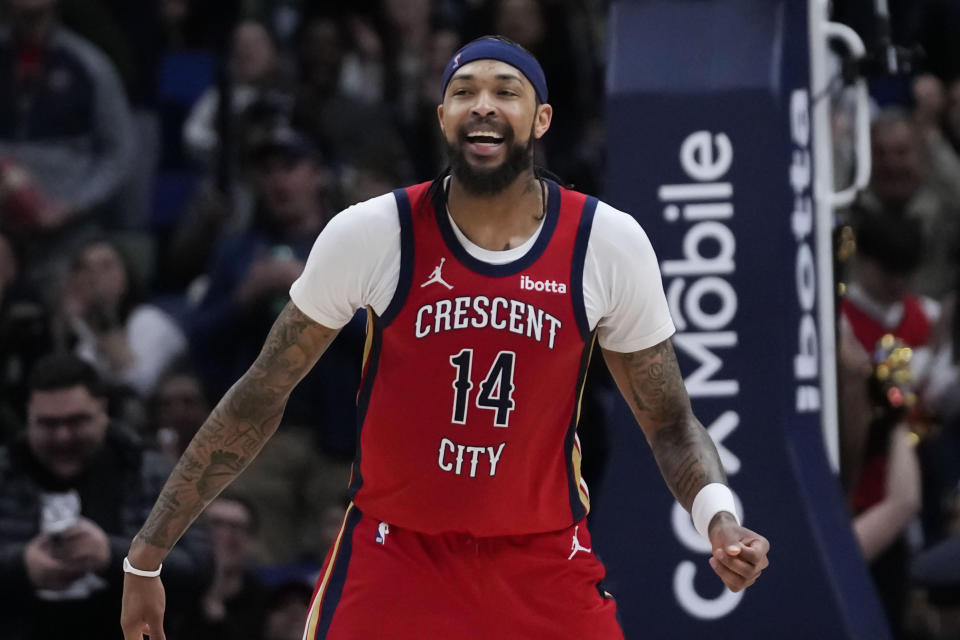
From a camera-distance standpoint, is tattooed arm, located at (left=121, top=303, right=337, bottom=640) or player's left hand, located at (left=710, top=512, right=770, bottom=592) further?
tattooed arm, located at (left=121, top=303, right=337, bottom=640)

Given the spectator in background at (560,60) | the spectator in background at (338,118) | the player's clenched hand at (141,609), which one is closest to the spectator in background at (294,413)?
the spectator in background at (338,118)

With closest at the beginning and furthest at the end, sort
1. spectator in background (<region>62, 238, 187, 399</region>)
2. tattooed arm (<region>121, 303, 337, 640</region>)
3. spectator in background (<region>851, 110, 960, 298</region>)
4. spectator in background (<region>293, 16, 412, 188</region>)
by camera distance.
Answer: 1. tattooed arm (<region>121, 303, 337, 640</region>)
2. spectator in background (<region>62, 238, 187, 399</region>)
3. spectator in background (<region>851, 110, 960, 298</region>)
4. spectator in background (<region>293, 16, 412, 188</region>)

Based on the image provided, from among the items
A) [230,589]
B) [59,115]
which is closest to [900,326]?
[230,589]

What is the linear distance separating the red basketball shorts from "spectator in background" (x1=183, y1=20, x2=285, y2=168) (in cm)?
629

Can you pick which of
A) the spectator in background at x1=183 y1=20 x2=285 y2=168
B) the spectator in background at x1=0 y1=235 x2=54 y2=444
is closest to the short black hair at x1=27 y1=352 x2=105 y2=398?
the spectator in background at x1=0 y1=235 x2=54 y2=444

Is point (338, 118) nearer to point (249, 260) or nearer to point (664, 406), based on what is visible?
point (249, 260)

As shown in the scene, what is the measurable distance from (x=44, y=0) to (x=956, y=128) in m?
5.23

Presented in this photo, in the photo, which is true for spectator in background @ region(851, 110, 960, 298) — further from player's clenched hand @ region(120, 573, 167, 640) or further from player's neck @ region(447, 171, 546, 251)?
player's clenched hand @ region(120, 573, 167, 640)

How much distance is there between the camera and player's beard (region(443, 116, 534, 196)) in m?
4.08

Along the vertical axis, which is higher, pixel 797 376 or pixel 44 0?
pixel 44 0

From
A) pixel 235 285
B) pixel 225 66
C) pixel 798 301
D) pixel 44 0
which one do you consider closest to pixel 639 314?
pixel 798 301

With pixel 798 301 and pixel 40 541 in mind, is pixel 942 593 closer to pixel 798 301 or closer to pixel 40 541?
pixel 798 301

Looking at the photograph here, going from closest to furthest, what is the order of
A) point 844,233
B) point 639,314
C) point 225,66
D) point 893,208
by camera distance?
1. point 639,314
2. point 844,233
3. point 893,208
4. point 225,66

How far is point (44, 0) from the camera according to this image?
903cm
